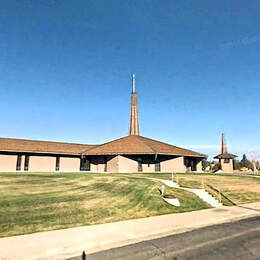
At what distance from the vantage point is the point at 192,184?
28.0 metres

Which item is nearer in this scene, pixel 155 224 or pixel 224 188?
pixel 155 224

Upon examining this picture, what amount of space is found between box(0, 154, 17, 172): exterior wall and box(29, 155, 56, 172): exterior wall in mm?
2249

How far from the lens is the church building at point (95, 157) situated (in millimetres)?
41656

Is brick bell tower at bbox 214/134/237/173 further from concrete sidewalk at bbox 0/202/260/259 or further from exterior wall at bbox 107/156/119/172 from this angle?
concrete sidewalk at bbox 0/202/260/259

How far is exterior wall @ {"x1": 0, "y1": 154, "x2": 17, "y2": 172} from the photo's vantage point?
132ft

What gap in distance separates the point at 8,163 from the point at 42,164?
4.64m

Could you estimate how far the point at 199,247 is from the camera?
408 inches

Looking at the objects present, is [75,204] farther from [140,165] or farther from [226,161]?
[226,161]

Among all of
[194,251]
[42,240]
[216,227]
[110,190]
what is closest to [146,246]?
[194,251]

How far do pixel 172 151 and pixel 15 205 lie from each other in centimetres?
3114

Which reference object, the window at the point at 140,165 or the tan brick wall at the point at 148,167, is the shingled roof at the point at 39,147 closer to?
the window at the point at 140,165

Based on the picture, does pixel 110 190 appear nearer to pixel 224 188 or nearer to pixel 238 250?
pixel 224 188

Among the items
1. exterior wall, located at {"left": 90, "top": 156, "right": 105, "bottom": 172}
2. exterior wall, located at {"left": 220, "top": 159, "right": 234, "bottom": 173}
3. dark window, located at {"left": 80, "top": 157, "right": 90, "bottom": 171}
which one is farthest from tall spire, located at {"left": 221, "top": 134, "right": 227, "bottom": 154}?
dark window, located at {"left": 80, "top": 157, "right": 90, "bottom": 171}

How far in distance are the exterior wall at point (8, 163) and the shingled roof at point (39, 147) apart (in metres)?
1.21
